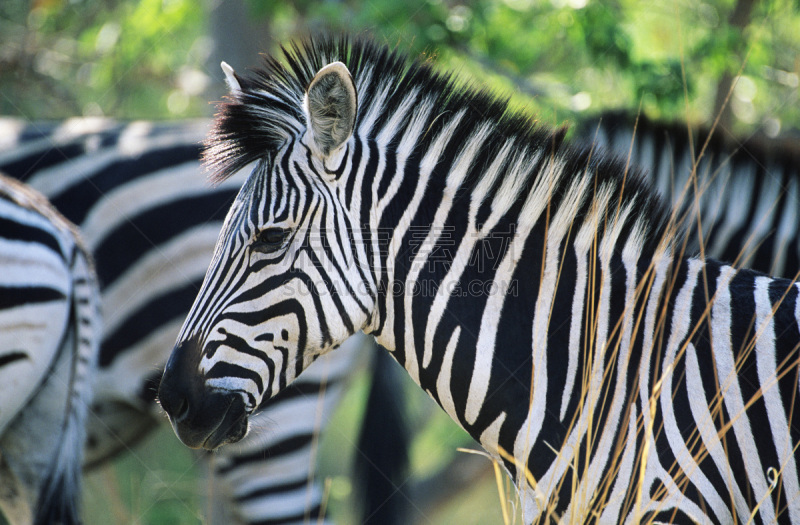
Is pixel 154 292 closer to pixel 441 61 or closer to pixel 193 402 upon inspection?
pixel 193 402

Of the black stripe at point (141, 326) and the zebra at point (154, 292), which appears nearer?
the zebra at point (154, 292)

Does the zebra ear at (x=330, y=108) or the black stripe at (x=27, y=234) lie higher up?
the zebra ear at (x=330, y=108)

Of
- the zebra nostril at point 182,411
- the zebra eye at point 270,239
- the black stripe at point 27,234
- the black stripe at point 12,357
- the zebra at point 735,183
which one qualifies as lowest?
the black stripe at point 12,357

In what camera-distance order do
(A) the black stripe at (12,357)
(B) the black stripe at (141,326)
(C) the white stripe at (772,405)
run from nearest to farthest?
(C) the white stripe at (772,405), (A) the black stripe at (12,357), (B) the black stripe at (141,326)

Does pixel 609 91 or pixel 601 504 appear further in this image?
pixel 609 91

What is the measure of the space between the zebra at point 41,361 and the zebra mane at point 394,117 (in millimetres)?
1459

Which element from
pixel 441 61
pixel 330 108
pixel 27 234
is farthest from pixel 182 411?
pixel 441 61

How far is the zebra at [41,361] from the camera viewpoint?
321cm

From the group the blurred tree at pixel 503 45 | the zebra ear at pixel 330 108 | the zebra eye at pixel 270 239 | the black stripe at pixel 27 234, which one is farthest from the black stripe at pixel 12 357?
the blurred tree at pixel 503 45

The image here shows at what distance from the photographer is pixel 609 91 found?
350 inches

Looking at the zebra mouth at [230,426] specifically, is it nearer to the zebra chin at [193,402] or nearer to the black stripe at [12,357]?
the zebra chin at [193,402]

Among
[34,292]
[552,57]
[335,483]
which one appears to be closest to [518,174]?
[34,292]

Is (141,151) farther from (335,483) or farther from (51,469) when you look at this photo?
(335,483)

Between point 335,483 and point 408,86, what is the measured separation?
5133 mm
